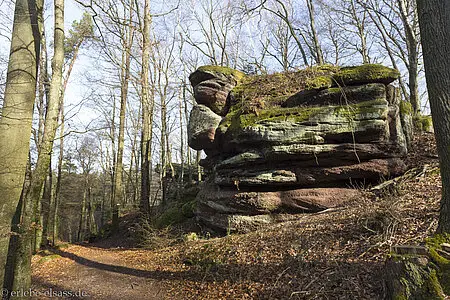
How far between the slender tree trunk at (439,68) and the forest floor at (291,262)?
1.71 metres

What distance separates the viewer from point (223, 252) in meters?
6.74

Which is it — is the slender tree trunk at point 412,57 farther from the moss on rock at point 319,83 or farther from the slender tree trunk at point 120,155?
the slender tree trunk at point 120,155

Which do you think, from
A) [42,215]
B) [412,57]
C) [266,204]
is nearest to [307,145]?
[266,204]

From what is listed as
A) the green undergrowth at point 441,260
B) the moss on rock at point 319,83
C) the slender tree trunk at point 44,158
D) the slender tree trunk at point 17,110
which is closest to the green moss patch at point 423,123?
the moss on rock at point 319,83

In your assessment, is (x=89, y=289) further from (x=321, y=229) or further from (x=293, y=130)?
(x=293, y=130)

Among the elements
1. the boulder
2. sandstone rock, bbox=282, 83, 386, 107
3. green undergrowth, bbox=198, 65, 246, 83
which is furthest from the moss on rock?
the boulder

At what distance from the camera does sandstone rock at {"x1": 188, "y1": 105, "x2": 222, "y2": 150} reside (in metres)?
10.2

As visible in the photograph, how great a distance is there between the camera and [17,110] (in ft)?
13.4

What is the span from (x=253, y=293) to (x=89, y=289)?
Answer: 13.7 feet

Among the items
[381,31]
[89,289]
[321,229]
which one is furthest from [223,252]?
[381,31]

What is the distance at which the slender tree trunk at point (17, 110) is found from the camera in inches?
154

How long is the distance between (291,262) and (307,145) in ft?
13.3

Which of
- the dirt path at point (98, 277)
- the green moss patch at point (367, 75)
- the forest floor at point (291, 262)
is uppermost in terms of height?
the green moss patch at point (367, 75)

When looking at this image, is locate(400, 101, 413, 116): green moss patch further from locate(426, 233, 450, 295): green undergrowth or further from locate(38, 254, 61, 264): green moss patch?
locate(38, 254, 61, 264): green moss patch
